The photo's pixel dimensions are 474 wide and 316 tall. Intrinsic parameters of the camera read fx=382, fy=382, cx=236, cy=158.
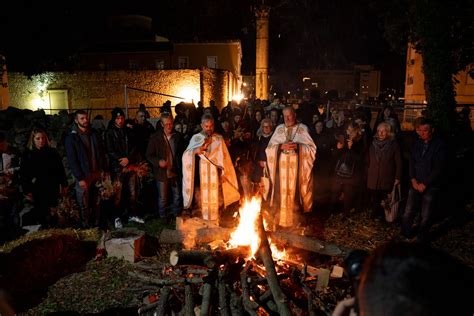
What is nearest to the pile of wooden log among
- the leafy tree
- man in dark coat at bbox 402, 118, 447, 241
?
man in dark coat at bbox 402, 118, 447, 241

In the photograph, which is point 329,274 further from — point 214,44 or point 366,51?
point 366,51

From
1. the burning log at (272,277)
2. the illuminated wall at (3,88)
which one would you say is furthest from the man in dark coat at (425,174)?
the illuminated wall at (3,88)

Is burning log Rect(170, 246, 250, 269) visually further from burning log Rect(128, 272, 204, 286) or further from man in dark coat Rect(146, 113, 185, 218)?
man in dark coat Rect(146, 113, 185, 218)

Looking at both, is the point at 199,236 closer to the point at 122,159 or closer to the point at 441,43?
the point at 122,159

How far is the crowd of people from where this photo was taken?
6855mm

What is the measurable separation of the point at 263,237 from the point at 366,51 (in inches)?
2640

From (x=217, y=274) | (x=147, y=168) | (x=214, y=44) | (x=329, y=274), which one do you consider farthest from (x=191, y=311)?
(x=214, y=44)

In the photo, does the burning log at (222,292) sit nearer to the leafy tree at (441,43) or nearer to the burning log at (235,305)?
the burning log at (235,305)

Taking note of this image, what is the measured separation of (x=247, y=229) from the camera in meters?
6.02

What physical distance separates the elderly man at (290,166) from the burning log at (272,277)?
172 centimetres

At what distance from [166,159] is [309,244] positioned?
327 cm

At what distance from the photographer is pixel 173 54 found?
39156 millimetres

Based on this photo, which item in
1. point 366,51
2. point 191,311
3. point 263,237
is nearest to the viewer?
point 191,311

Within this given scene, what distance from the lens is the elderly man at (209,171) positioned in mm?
6957
